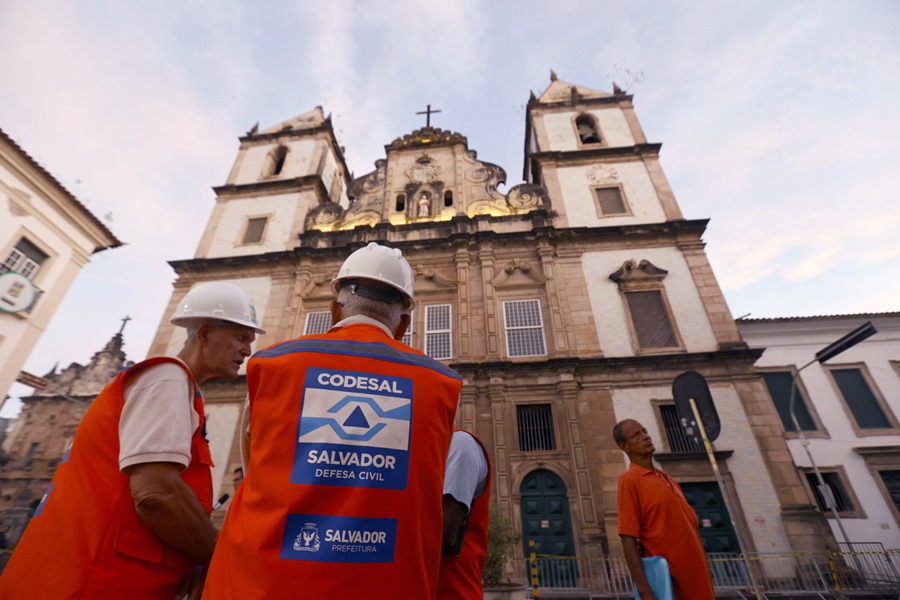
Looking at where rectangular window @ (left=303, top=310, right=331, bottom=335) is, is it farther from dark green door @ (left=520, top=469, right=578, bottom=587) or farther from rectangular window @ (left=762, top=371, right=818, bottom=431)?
rectangular window @ (left=762, top=371, right=818, bottom=431)

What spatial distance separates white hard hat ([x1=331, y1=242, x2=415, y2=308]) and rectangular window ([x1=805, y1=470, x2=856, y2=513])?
17322 millimetres

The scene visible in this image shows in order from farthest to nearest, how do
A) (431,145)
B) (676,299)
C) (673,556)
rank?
(431,145), (676,299), (673,556)

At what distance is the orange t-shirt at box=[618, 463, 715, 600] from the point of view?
327 centimetres

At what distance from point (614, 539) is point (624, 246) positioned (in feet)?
33.9

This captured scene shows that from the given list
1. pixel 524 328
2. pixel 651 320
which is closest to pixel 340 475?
pixel 524 328

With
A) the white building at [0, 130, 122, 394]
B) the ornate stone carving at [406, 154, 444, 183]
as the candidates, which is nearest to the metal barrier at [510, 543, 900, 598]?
the ornate stone carving at [406, 154, 444, 183]

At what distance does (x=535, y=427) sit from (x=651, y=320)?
5.66 m

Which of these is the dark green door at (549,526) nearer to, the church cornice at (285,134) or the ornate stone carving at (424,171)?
the ornate stone carving at (424,171)

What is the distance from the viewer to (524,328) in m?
14.9

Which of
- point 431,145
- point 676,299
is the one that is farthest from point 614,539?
point 431,145

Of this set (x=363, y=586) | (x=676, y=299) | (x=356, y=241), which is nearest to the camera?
(x=363, y=586)

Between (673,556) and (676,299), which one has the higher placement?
(676,299)

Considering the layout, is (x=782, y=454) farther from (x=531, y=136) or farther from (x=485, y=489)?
(x=531, y=136)

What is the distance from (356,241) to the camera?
17.7 meters
